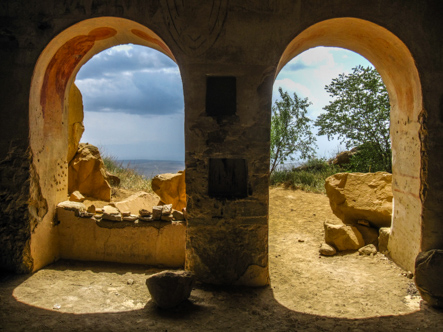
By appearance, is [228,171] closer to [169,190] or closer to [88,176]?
[169,190]

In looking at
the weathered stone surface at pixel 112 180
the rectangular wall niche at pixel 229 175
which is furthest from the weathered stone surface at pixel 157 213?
the weathered stone surface at pixel 112 180

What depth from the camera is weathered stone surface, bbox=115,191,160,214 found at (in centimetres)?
536

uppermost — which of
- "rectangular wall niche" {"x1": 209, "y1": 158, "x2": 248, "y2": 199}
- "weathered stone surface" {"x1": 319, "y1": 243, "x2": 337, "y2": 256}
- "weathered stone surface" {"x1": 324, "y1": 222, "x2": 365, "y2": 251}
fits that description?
"rectangular wall niche" {"x1": 209, "y1": 158, "x2": 248, "y2": 199}

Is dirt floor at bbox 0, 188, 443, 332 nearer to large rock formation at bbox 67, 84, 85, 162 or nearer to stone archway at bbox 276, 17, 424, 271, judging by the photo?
stone archway at bbox 276, 17, 424, 271

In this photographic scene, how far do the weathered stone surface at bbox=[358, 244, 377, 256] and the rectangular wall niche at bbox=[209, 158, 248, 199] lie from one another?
7.84ft

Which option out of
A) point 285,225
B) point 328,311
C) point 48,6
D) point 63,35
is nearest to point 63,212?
point 63,35

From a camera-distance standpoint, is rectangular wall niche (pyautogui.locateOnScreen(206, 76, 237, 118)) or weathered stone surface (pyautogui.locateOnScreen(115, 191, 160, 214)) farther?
weathered stone surface (pyautogui.locateOnScreen(115, 191, 160, 214))

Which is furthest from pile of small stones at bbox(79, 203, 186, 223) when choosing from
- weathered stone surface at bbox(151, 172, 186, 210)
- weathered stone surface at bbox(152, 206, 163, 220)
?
weathered stone surface at bbox(151, 172, 186, 210)

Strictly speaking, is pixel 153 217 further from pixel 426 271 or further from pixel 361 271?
pixel 426 271

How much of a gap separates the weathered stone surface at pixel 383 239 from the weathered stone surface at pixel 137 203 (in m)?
3.74

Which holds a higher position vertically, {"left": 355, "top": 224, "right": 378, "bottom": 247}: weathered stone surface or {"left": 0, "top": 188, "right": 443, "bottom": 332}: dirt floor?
{"left": 355, "top": 224, "right": 378, "bottom": 247}: weathered stone surface

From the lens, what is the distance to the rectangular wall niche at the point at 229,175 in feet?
11.8

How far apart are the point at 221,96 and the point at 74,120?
423 cm

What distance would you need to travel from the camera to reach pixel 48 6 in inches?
142
